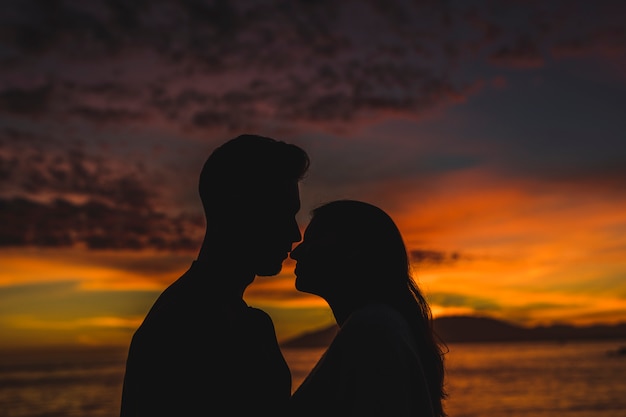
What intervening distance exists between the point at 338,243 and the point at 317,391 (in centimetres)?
92

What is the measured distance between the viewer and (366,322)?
2928mm

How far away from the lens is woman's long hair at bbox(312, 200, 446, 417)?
10.8 ft

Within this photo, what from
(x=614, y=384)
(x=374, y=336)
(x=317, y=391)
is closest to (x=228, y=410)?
(x=317, y=391)

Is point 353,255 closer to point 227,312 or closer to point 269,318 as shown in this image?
point 269,318

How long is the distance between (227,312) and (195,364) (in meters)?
0.30

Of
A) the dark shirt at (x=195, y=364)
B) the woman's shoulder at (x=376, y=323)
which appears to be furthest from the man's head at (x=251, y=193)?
the woman's shoulder at (x=376, y=323)

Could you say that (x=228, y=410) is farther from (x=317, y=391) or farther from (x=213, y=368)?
(x=317, y=391)

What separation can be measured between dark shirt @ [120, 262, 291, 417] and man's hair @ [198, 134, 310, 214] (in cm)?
43

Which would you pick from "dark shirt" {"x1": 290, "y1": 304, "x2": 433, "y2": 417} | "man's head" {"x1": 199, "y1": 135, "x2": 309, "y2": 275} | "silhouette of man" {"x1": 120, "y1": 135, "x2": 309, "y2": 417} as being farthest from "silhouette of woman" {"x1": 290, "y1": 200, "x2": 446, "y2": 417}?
"man's head" {"x1": 199, "y1": 135, "x2": 309, "y2": 275}

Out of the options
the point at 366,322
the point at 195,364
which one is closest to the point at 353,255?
the point at 366,322

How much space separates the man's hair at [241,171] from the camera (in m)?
3.06

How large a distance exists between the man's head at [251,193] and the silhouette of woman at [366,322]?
407mm

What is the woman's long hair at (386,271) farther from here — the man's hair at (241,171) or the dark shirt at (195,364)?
the dark shirt at (195,364)

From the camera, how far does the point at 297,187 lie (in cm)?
335
